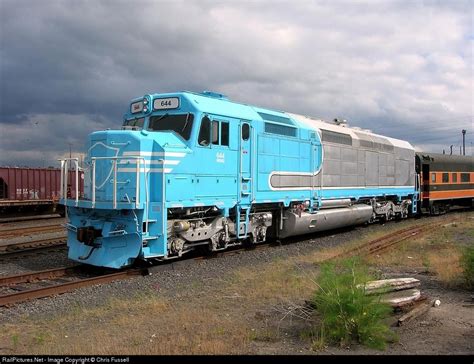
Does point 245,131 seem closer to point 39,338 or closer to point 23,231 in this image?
point 39,338

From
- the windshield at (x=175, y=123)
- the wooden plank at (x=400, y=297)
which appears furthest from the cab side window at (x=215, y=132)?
the wooden plank at (x=400, y=297)

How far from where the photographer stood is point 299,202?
15.0 metres

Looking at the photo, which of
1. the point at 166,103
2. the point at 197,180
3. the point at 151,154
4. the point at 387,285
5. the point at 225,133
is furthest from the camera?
the point at 225,133

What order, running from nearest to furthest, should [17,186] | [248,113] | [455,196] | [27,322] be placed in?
[27,322]
[248,113]
[17,186]
[455,196]

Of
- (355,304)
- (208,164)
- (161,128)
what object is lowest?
(355,304)

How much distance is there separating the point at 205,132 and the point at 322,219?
6.51 meters

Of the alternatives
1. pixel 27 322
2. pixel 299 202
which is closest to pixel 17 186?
pixel 299 202

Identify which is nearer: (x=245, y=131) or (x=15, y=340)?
(x=15, y=340)

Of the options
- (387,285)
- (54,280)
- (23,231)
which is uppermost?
(387,285)

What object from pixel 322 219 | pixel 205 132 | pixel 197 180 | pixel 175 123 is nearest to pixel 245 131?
pixel 205 132

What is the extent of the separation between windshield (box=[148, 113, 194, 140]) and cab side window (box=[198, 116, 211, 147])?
30 cm

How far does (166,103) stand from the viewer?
11375 millimetres
